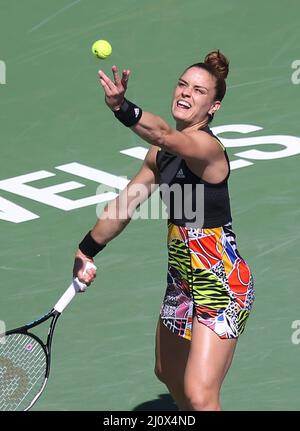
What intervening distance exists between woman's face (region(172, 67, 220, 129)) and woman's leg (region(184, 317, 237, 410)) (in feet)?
4.04

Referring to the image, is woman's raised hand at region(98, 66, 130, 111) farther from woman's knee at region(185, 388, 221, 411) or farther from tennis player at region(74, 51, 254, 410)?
woman's knee at region(185, 388, 221, 411)

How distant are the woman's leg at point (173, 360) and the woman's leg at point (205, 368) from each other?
305mm

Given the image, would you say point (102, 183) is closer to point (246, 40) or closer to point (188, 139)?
point (246, 40)

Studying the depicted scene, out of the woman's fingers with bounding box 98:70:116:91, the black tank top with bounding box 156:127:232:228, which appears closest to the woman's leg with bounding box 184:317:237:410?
the black tank top with bounding box 156:127:232:228

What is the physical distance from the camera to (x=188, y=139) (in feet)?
24.4

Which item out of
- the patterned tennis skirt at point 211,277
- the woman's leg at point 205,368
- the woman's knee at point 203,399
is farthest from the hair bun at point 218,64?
the woman's knee at point 203,399

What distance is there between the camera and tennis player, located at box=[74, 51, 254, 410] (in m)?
7.62

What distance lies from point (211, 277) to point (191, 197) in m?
0.50

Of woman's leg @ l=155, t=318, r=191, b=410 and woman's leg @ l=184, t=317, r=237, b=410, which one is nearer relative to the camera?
woman's leg @ l=184, t=317, r=237, b=410

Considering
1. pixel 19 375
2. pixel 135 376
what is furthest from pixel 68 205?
pixel 19 375

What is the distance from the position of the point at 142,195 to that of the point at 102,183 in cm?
364

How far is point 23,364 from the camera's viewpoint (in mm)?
8047

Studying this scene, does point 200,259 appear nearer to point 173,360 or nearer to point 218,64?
point 173,360

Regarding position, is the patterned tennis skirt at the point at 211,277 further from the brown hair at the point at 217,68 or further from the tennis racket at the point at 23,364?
the brown hair at the point at 217,68
